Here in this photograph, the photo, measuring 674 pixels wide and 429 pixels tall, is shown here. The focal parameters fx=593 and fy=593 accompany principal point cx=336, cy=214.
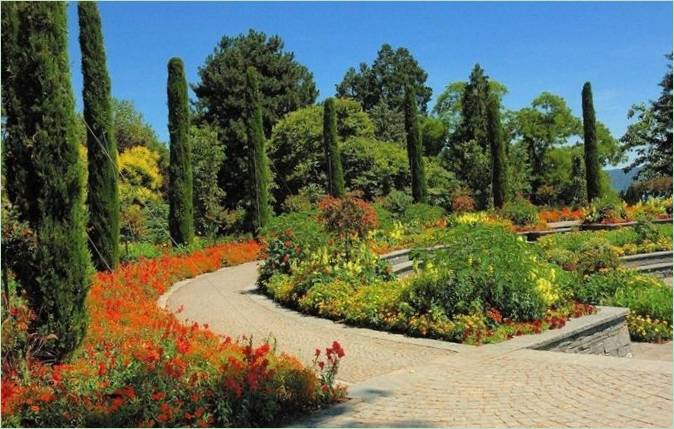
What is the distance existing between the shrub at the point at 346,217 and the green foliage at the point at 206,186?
39.1 feet

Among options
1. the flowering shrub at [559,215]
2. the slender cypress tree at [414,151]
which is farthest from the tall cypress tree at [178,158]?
the flowering shrub at [559,215]

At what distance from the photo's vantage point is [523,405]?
4758mm

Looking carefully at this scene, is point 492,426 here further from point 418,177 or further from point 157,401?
point 418,177

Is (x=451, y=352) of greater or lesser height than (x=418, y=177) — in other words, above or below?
below

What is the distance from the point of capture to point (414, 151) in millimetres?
28953

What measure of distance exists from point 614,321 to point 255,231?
1484 cm

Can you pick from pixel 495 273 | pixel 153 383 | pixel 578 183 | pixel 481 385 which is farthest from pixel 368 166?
pixel 153 383

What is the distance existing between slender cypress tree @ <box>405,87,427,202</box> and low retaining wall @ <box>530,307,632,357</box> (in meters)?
20.0

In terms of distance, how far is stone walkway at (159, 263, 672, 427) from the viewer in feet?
14.7

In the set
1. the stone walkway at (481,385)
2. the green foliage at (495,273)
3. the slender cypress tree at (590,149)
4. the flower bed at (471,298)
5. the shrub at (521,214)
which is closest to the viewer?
the stone walkway at (481,385)

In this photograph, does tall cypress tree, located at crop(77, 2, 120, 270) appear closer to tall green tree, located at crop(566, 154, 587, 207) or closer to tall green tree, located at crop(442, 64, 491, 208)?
tall green tree, located at crop(442, 64, 491, 208)

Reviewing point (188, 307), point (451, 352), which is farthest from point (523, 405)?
point (188, 307)

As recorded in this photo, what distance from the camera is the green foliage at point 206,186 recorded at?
80.9 feet

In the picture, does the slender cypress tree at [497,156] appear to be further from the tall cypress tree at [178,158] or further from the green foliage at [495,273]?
the green foliage at [495,273]
